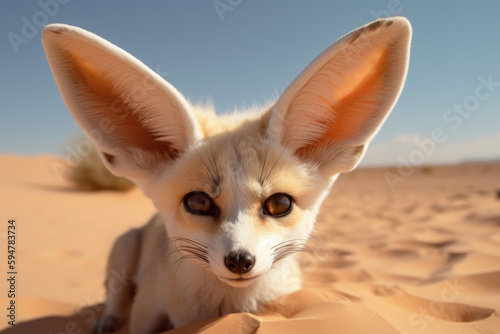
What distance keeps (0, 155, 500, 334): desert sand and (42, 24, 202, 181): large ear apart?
0.93 meters

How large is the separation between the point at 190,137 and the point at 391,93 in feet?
3.40

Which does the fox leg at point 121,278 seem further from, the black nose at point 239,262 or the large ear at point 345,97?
the large ear at point 345,97

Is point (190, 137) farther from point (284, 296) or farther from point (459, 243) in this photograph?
point (459, 243)

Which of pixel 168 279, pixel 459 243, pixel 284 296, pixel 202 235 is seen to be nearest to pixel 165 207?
pixel 202 235

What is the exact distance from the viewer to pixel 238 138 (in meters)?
1.82

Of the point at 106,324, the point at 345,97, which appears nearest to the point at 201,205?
the point at 345,97

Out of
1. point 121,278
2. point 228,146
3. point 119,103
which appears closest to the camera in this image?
point 228,146

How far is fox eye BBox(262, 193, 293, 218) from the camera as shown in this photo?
164cm

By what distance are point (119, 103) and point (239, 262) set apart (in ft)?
3.53

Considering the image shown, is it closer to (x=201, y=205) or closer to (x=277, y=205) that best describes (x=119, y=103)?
(x=201, y=205)

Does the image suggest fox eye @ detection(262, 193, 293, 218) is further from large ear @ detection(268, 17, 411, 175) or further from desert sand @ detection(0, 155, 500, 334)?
desert sand @ detection(0, 155, 500, 334)

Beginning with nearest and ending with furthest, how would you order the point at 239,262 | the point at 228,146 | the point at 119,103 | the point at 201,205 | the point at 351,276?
the point at 239,262, the point at 201,205, the point at 228,146, the point at 119,103, the point at 351,276

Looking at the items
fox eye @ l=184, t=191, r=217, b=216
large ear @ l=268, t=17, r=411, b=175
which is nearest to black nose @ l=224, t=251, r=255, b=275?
fox eye @ l=184, t=191, r=217, b=216

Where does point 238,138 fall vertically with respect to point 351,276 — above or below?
above
